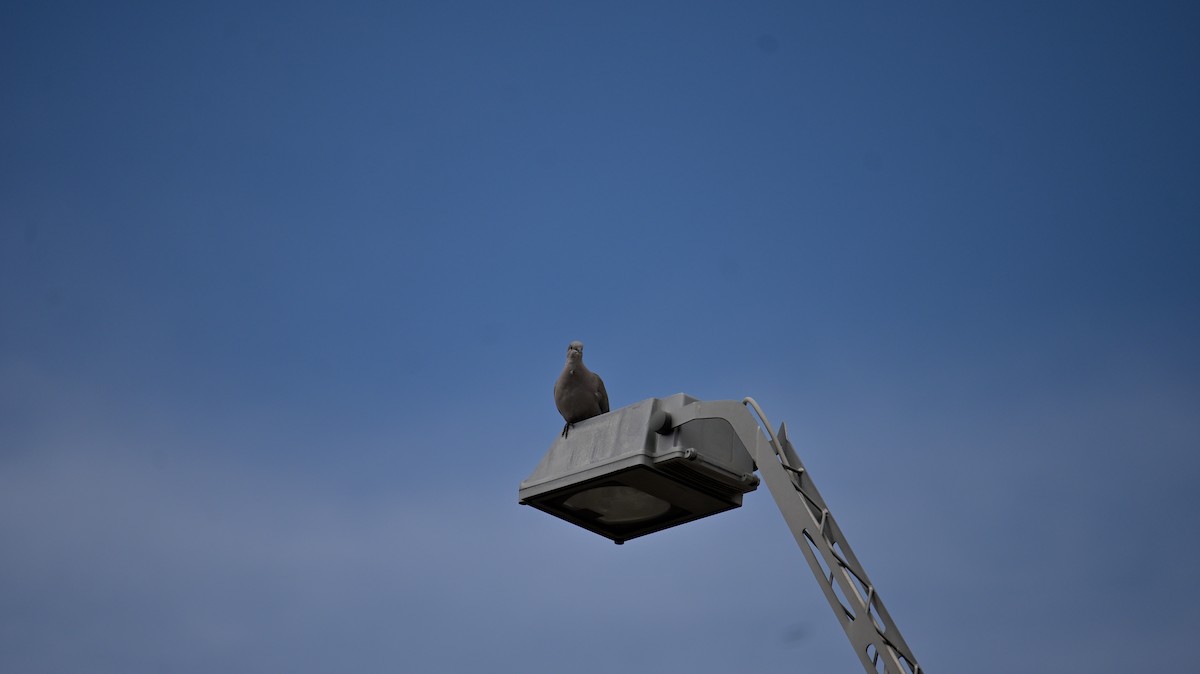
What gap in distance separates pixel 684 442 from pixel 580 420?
154 centimetres

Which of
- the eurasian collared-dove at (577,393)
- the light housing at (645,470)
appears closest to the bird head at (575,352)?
the eurasian collared-dove at (577,393)

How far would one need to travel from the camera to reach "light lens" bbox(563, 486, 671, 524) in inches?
454

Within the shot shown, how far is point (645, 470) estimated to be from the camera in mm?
11016

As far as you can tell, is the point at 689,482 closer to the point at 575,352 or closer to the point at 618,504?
the point at 618,504

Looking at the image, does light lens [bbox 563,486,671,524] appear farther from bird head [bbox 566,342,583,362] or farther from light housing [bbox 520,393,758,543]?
bird head [bbox 566,342,583,362]

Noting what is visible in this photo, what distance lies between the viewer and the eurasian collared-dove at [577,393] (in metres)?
12.3

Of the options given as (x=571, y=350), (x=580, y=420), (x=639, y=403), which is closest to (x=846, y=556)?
(x=639, y=403)

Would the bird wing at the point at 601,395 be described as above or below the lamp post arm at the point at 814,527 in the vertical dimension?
above

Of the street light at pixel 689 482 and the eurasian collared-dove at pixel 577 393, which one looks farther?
the eurasian collared-dove at pixel 577 393

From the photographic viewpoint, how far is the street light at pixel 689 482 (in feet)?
32.3

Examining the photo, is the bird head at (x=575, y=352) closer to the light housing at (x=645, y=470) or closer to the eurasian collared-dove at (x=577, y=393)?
the eurasian collared-dove at (x=577, y=393)

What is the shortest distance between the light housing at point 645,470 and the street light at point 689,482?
0.01 metres

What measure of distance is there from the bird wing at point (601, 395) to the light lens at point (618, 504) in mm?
1005

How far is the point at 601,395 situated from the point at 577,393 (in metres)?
0.33
